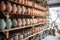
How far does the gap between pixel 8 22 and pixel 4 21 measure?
0.11 m

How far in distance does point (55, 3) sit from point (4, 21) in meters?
5.41

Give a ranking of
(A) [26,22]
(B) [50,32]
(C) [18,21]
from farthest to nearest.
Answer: (B) [50,32], (A) [26,22], (C) [18,21]

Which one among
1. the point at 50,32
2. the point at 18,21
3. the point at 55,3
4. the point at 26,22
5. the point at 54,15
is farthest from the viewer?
the point at 54,15

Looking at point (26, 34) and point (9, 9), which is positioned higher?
point (9, 9)

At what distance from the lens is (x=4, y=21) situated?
247 cm

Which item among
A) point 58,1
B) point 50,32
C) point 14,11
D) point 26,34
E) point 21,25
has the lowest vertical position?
point 50,32

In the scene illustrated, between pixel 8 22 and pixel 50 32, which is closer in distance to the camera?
pixel 8 22

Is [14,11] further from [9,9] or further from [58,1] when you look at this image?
[58,1]

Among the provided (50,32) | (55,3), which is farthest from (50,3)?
(50,32)

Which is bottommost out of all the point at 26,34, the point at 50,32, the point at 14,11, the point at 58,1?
the point at 50,32

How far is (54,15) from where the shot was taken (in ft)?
33.2

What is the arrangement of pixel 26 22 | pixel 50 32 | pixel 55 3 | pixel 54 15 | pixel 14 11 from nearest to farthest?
pixel 14 11, pixel 26 22, pixel 50 32, pixel 55 3, pixel 54 15

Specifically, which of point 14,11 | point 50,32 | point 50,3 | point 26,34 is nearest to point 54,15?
point 50,3

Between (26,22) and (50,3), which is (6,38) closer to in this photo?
(26,22)
